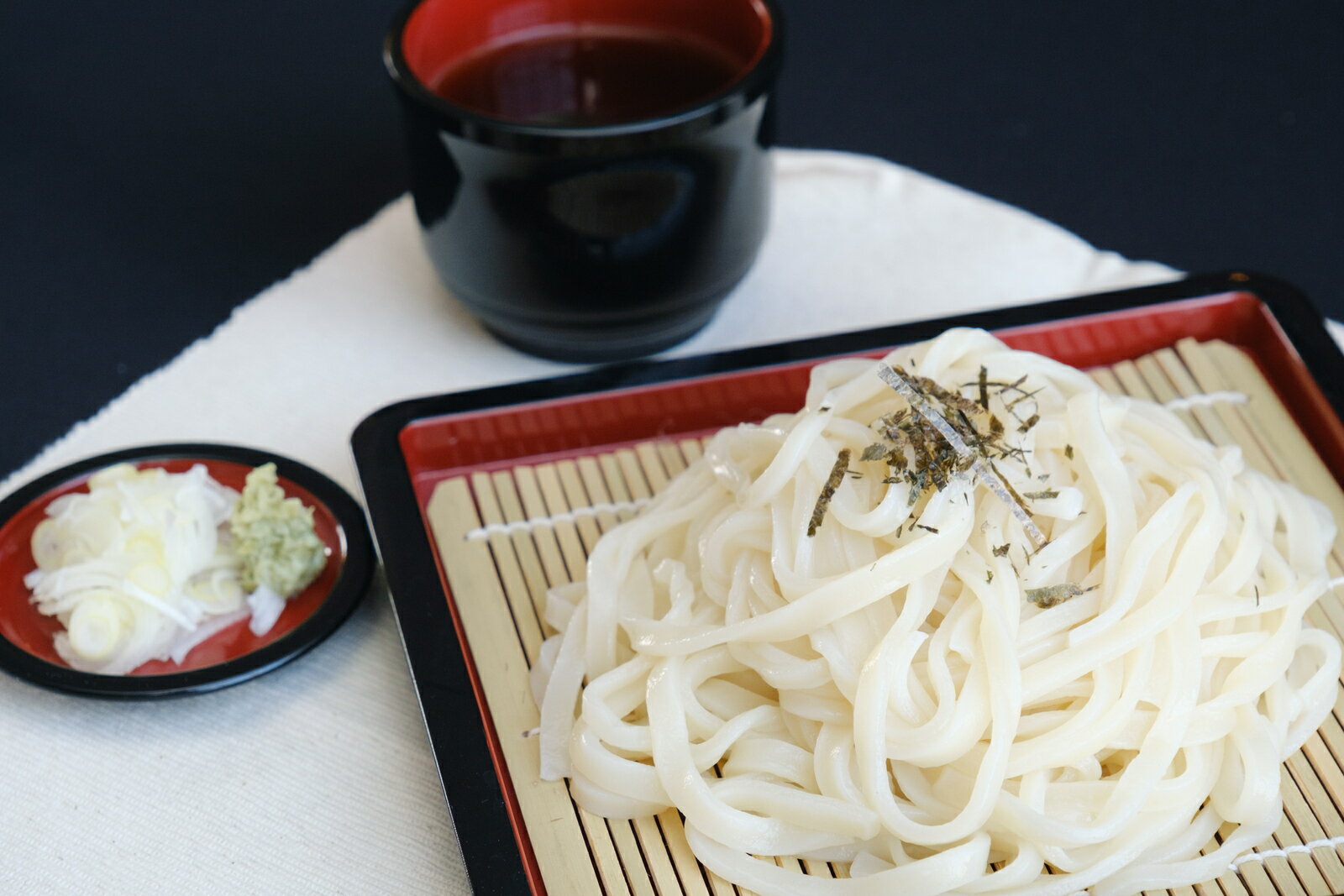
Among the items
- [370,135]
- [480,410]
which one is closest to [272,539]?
[480,410]

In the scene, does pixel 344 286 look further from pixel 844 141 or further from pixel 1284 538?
pixel 1284 538

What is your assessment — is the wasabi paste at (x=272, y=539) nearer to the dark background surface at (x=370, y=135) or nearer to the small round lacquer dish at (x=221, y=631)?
the small round lacquer dish at (x=221, y=631)

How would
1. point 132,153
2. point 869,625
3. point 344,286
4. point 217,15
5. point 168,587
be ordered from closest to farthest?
1. point 869,625
2. point 168,587
3. point 344,286
4. point 132,153
5. point 217,15

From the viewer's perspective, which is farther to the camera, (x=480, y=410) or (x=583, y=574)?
(x=480, y=410)

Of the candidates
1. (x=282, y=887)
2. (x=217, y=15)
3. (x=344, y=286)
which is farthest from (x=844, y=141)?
(x=282, y=887)

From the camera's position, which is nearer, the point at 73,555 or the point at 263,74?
the point at 73,555

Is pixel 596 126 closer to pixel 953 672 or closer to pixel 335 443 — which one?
pixel 335 443
